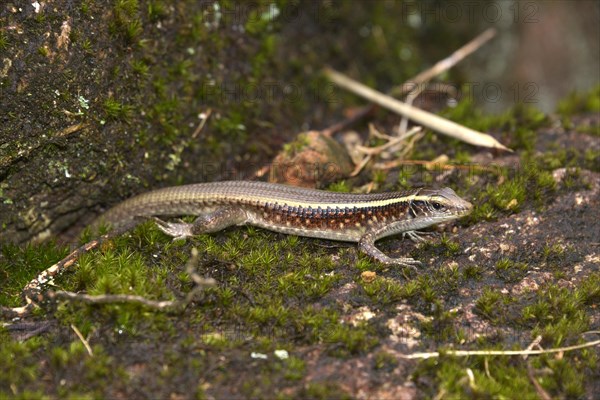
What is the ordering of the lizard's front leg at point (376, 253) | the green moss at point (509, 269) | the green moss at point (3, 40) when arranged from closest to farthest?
the green moss at point (3, 40), the green moss at point (509, 269), the lizard's front leg at point (376, 253)

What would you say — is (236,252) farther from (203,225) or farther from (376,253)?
(376,253)

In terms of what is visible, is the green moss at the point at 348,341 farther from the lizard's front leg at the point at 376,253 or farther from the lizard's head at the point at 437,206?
the lizard's head at the point at 437,206

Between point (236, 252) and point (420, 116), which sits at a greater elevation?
point (420, 116)

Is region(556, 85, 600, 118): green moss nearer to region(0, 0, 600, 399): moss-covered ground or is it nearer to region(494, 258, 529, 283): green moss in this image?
region(0, 0, 600, 399): moss-covered ground

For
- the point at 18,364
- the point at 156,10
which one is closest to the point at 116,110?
the point at 156,10

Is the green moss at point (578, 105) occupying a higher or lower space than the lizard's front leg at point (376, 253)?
higher

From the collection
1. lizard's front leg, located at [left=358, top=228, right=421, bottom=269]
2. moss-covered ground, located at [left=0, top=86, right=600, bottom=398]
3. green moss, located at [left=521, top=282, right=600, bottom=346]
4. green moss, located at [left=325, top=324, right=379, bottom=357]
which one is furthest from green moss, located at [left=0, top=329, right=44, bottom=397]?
green moss, located at [left=521, top=282, right=600, bottom=346]

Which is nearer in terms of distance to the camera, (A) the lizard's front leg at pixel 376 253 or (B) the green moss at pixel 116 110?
(A) the lizard's front leg at pixel 376 253

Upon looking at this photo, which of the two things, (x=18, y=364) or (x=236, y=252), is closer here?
(x=18, y=364)

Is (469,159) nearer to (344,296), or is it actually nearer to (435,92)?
(435,92)

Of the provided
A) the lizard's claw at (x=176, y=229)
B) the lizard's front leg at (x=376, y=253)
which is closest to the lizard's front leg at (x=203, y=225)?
the lizard's claw at (x=176, y=229)
